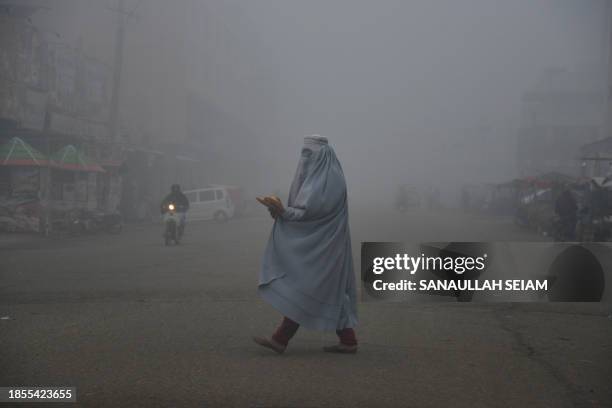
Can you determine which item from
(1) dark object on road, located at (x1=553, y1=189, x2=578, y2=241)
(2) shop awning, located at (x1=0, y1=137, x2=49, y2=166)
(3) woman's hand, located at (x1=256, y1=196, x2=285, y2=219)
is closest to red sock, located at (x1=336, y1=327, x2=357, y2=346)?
(3) woman's hand, located at (x1=256, y1=196, x2=285, y2=219)

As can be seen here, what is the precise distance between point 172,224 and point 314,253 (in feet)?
46.2

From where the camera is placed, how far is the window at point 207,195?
3534 cm

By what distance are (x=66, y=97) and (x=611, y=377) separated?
29.3 meters

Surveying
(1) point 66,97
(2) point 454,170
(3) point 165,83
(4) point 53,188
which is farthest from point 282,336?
(2) point 454,170

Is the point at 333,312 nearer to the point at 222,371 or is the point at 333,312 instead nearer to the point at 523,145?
the point at 222,371

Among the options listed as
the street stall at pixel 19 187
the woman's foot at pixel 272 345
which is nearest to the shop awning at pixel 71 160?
the street stall at pixel 19 187

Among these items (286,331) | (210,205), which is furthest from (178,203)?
(210,205)

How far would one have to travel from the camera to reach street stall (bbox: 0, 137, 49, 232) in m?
23.2

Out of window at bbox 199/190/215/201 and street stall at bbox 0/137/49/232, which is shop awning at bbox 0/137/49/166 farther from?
window at bbox 199/190/215/201

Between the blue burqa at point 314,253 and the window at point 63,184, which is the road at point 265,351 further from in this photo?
the window at point 63,184

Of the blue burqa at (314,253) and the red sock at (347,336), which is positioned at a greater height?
the blue burqa at (314,253)

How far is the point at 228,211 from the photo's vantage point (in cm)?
3528

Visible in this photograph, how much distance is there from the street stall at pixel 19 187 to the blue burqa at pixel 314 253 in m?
18.7

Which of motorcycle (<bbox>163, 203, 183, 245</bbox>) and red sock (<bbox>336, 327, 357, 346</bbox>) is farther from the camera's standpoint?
motorcycle (<bbox>163, 203, 183, 245</bbox>)
